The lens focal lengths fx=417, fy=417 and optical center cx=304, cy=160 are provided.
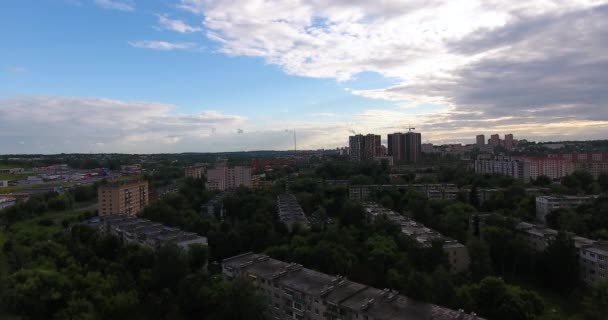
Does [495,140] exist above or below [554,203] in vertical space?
above

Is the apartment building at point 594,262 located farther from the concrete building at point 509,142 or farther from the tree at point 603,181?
the concrete building at point 509,142

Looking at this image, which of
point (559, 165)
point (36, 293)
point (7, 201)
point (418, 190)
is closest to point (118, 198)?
point (7, 201)

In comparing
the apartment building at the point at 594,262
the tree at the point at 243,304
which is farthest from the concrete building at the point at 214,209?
the apartment building at the point at 594,262

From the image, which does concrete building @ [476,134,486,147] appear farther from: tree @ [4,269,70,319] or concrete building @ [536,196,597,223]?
tree @ [4,269,70,319]

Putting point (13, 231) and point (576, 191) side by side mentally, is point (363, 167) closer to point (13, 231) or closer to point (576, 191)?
point (576, 191)

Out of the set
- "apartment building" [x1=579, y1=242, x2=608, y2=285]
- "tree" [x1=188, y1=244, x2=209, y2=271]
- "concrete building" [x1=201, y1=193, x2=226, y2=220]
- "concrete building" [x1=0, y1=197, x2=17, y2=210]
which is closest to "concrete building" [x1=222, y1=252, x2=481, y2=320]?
"tree" [x1=188, y1=244, x2=209, y2=271]

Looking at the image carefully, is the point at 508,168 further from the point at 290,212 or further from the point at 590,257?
the point at 590,257
